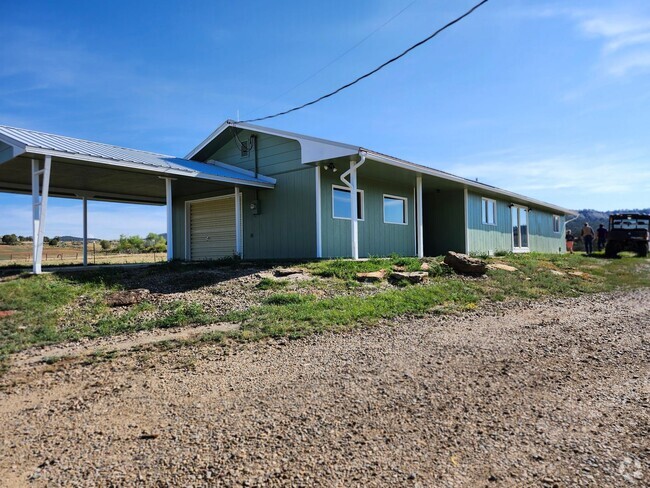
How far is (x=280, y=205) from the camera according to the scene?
12.6 meters

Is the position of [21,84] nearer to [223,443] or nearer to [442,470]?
[223,443]

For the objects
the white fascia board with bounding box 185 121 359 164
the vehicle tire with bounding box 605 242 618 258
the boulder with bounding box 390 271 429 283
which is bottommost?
the boulder with bounding box 390 271 429 283

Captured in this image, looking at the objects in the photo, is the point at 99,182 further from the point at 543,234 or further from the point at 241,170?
the point at 543,234

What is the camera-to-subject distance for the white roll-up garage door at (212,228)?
14008 mm

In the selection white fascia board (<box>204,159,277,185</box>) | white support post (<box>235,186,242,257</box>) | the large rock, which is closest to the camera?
the large rock

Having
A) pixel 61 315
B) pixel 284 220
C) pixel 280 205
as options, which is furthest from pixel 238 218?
pixel 61 315

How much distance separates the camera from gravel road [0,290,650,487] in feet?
7.47

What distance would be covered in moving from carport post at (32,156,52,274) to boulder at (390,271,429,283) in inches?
277

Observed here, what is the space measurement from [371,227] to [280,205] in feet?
9.80

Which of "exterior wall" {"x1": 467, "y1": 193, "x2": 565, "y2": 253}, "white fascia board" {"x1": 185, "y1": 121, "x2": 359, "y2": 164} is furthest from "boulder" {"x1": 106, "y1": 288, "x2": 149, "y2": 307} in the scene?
"exterior wall" {"x1": 467, "y1": 193, "x2": 565, "y2": 253}

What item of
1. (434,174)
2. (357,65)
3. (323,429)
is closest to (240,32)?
(357,65)

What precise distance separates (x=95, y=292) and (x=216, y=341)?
12.4ft

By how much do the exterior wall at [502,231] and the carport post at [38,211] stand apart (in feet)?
43.9

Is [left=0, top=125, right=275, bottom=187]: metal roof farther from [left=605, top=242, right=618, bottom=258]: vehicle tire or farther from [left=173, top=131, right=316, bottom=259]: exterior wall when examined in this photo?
[left=605, top=242, right=618, bottom=258]: vehicle tire
